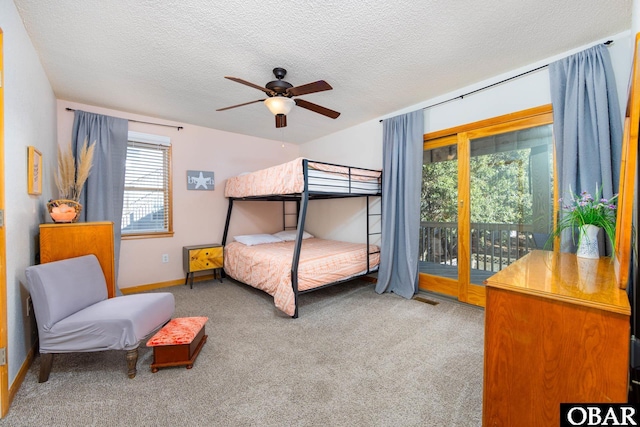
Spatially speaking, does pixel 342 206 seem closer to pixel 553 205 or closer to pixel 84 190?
pixel 553 205

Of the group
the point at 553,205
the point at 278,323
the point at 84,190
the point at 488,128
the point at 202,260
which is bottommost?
the point at 278,323

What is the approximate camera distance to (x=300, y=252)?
315 cm

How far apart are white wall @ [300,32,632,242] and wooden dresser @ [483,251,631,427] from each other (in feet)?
6.55

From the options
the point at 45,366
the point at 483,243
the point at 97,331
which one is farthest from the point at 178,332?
the point at 483,243

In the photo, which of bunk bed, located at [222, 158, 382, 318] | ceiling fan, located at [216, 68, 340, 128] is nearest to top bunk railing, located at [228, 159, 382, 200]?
bunk bed, located at [222, 158, 382, 318]

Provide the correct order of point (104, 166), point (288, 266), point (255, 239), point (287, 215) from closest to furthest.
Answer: point (288, 266)
point (104, 166)
point (255, 239)
point (287, 215)

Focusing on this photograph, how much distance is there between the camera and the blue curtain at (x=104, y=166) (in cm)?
315

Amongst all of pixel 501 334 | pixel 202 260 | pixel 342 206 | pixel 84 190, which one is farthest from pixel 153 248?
pixel 501 334

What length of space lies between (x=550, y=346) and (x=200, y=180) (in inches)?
169

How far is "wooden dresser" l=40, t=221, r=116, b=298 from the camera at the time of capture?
6.64 ft

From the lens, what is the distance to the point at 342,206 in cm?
435

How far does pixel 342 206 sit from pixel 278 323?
2.30 metres

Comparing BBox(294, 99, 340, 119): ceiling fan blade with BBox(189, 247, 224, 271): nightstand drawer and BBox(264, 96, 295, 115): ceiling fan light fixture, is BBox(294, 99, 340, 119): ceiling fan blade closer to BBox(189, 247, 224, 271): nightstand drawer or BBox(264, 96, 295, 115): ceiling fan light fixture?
BBox(264, 96, 295, 115): ceiling fan light fixture

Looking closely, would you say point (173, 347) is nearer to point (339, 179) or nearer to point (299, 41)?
point (339, 179)
